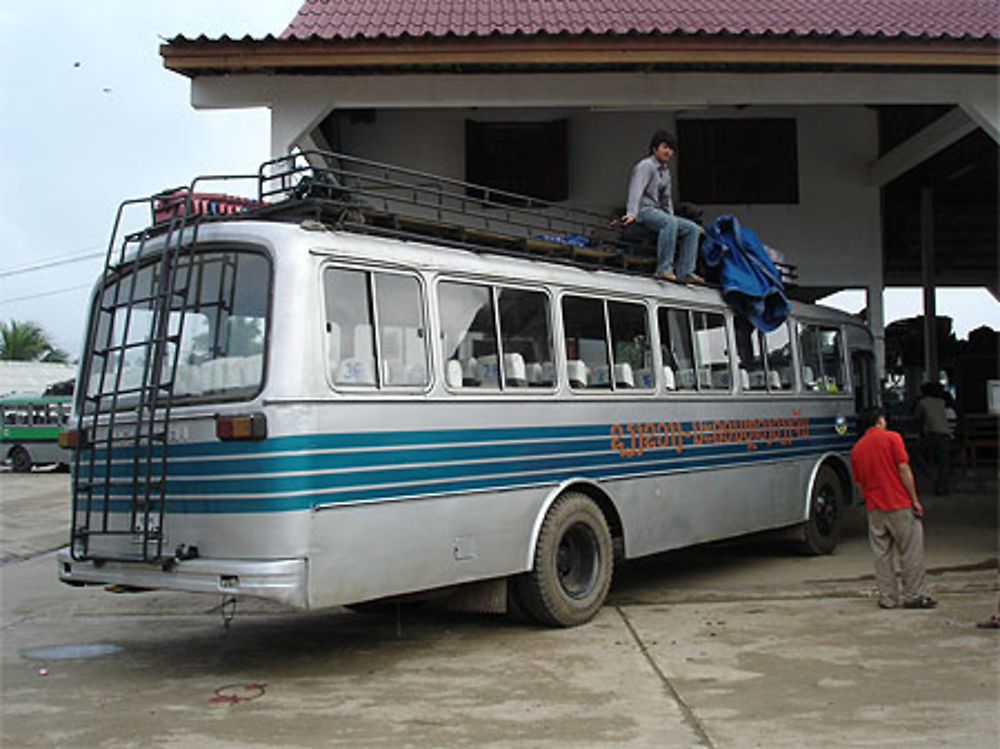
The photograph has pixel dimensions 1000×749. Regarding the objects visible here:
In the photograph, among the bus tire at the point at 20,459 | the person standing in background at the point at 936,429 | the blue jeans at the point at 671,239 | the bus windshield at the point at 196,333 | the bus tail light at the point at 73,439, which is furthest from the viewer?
the bus tire at the point at 20,459

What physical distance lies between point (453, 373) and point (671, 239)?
305 centimetres

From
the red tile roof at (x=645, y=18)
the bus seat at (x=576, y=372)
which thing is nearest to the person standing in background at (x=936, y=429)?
the red tile roof at (x=645, y=18)

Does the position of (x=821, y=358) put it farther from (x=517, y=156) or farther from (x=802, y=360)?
(x=517, y=156)

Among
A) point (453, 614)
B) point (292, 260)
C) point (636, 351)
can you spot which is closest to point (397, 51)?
point (636, 351)

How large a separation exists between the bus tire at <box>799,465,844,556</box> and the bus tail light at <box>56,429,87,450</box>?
6692mm

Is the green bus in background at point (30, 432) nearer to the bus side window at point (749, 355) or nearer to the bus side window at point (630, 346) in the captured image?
the bus side window at point (749, 355)

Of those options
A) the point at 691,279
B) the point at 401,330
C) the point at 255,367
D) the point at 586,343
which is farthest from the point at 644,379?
the point at 255,367

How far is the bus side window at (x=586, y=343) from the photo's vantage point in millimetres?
7094

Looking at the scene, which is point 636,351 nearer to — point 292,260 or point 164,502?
point 292,260

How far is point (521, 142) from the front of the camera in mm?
13164

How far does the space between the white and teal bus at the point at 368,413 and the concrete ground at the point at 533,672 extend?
1.93 feet

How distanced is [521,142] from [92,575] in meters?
8.94

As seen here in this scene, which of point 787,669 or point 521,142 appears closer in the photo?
point 787,669

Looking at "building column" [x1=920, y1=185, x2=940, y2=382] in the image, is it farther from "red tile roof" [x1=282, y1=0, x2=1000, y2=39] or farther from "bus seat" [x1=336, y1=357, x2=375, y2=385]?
"bus seat" [x1=336, y1=357, x2=375, y2=385]
